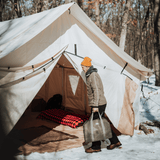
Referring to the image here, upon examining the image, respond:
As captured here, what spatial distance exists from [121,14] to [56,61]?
1792 cm

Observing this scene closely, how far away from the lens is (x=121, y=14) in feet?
63.5

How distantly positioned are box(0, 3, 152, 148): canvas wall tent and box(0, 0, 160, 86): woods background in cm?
372

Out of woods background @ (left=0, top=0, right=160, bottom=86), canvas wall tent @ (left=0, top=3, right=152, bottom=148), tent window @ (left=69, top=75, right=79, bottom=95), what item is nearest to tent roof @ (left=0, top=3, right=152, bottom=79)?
canvas wall tent @ (left=0, top=3, right=152, bottom=148)

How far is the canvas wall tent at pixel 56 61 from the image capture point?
9.64 feet

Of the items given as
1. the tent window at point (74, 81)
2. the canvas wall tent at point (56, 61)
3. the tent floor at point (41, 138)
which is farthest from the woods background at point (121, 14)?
the tent floor at point (41, 138)

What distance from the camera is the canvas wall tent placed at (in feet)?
9.64

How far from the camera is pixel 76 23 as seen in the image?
→ 3.86m

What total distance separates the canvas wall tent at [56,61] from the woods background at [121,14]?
372 cm

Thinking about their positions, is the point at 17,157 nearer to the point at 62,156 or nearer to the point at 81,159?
the point at 62,156

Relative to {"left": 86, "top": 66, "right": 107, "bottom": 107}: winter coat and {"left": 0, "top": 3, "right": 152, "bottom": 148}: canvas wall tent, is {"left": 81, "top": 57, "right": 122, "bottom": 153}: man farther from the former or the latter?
{"left": 0, "top": 3, "right": 152, "bottom": 148}: canvas wall tent

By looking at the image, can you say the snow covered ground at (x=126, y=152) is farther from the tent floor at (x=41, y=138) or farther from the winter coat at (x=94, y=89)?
the winter coat at (x=94, y=89)

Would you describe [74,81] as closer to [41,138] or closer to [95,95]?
[41,138]

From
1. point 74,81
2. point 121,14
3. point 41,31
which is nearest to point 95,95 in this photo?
point 41,31

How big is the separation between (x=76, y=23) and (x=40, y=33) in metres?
0.87
